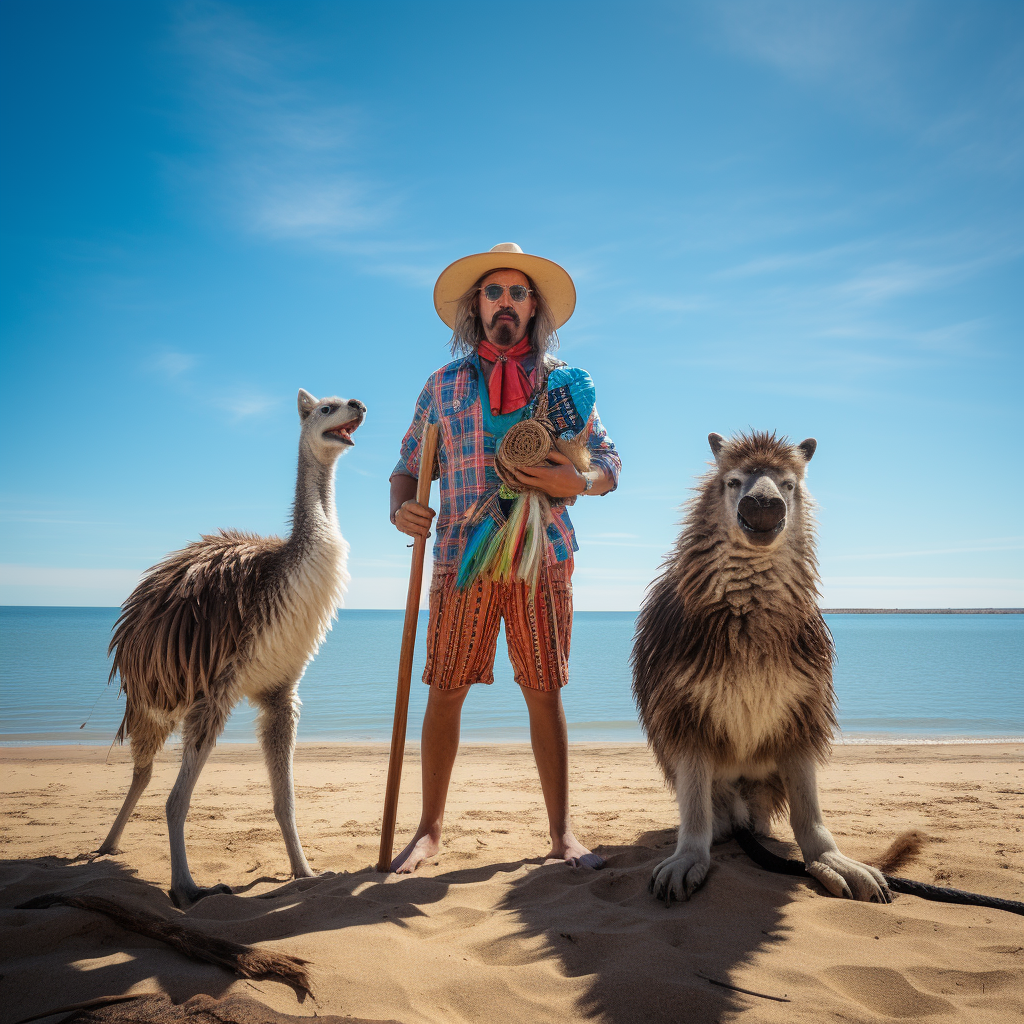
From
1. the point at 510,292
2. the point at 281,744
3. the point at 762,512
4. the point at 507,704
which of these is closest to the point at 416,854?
the point at 281,744

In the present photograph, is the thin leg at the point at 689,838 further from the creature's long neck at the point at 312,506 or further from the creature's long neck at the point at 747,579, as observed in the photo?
the creature's long neck at the point at 312,506

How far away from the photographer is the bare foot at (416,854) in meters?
2.91

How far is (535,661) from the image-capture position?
3.09m

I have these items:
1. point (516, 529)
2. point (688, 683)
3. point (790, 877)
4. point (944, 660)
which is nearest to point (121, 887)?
point (516, 529)

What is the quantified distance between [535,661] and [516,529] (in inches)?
A: 24.7

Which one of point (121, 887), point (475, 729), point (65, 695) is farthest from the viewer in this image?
point (65, 695)

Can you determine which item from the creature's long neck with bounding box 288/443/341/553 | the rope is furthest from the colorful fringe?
the creature's long neck with bounding box 288/443/341/553

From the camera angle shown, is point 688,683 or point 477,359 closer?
point 688,683

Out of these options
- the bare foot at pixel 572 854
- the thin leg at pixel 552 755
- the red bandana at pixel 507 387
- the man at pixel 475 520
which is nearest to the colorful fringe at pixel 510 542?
the man at pixel 475 520

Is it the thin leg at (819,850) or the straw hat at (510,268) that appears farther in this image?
the straw hat at (510,268)

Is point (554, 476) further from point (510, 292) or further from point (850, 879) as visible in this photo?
point (850, 879)

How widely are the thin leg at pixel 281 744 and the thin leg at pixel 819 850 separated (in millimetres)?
2047

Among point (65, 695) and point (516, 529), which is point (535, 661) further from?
point (65, 695)

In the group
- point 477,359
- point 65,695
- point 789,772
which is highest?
point 477,359
